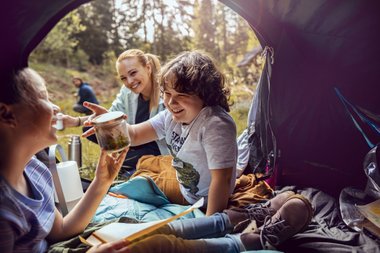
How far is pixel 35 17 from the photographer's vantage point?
50.3 inches

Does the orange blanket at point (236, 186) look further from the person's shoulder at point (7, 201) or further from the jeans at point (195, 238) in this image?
the person's shoulder at point (7, 201)

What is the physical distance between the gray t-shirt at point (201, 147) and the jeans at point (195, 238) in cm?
21

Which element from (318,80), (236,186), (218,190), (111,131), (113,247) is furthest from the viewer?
(318,80)

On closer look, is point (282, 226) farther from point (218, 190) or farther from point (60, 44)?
point (60, 44)

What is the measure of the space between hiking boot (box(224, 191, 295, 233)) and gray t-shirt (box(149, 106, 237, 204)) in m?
0.15

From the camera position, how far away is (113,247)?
3.54ft

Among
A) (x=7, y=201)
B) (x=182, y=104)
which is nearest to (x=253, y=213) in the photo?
(x=182, y=104)

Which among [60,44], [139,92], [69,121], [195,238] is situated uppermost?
[60,44]

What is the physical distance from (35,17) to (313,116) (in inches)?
58.3

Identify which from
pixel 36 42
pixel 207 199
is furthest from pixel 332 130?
pixel 36 42

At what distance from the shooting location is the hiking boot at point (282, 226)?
4.46ft

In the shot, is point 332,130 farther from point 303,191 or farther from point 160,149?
point 160,149

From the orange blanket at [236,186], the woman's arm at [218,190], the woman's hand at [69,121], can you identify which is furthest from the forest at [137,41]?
the woman's arm at [218,190]

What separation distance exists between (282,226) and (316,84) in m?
0.88
